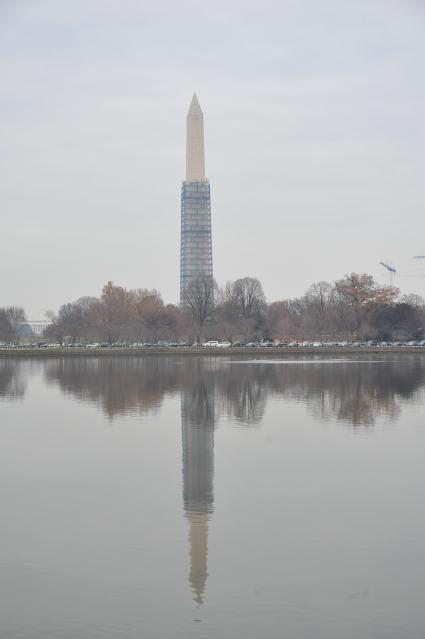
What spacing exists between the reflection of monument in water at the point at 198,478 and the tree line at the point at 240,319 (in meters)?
61.0

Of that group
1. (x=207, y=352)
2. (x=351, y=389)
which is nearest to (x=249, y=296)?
(x=207, y=352)

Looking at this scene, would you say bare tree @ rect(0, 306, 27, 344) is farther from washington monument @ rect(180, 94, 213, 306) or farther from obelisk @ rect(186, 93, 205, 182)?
obelisk @ rect(186, 93, 205, 182)

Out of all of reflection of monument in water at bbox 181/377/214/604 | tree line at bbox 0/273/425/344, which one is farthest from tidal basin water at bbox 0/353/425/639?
tree line at bbox 0/273/425/344

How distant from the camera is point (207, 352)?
259ft

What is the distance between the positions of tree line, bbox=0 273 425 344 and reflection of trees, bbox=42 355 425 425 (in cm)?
3708

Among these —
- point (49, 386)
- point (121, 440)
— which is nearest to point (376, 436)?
point (121, 440)

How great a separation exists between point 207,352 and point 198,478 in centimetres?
6272

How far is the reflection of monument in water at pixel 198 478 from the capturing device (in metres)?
10.8

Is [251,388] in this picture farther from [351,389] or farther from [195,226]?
[195,226]

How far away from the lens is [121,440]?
69.5ft

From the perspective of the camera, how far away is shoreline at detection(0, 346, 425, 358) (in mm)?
77938

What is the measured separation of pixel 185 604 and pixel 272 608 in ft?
3.42

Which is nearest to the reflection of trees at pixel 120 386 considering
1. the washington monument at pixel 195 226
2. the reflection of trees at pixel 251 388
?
the reflection of trees at pixel 251 388

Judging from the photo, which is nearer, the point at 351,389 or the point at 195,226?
the point at 351,389
